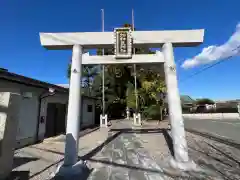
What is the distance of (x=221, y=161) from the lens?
5.14 meters

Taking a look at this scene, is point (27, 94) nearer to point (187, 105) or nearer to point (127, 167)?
point (127, 167)

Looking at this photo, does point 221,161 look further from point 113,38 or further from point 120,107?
point 120,107

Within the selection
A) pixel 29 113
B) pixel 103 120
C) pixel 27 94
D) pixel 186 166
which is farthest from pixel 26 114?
pixel 103 120

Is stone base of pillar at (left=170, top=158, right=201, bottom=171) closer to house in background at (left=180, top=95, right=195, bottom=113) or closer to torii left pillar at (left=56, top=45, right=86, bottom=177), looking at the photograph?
torii left pillar at (left=56, top=45, right=86, bottom=177)

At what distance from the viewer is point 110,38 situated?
5074mm

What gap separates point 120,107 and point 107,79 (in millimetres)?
5851

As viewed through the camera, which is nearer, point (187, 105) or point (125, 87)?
point (125, 87)

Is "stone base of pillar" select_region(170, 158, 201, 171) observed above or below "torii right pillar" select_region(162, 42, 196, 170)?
below

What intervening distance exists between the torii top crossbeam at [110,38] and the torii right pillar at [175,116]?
0.30m

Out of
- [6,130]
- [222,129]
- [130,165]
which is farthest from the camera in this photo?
[222,129]

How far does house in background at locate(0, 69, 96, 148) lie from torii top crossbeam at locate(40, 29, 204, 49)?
2.37 metres

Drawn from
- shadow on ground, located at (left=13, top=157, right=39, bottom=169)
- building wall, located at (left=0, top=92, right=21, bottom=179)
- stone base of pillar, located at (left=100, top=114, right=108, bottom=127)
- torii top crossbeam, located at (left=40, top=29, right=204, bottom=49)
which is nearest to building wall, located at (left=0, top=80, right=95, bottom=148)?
shadow on ground, located at (left=13, top=157, right=39, bottom=169)

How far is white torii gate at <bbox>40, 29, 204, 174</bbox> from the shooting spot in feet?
15.1

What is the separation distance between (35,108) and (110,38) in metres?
6.01
